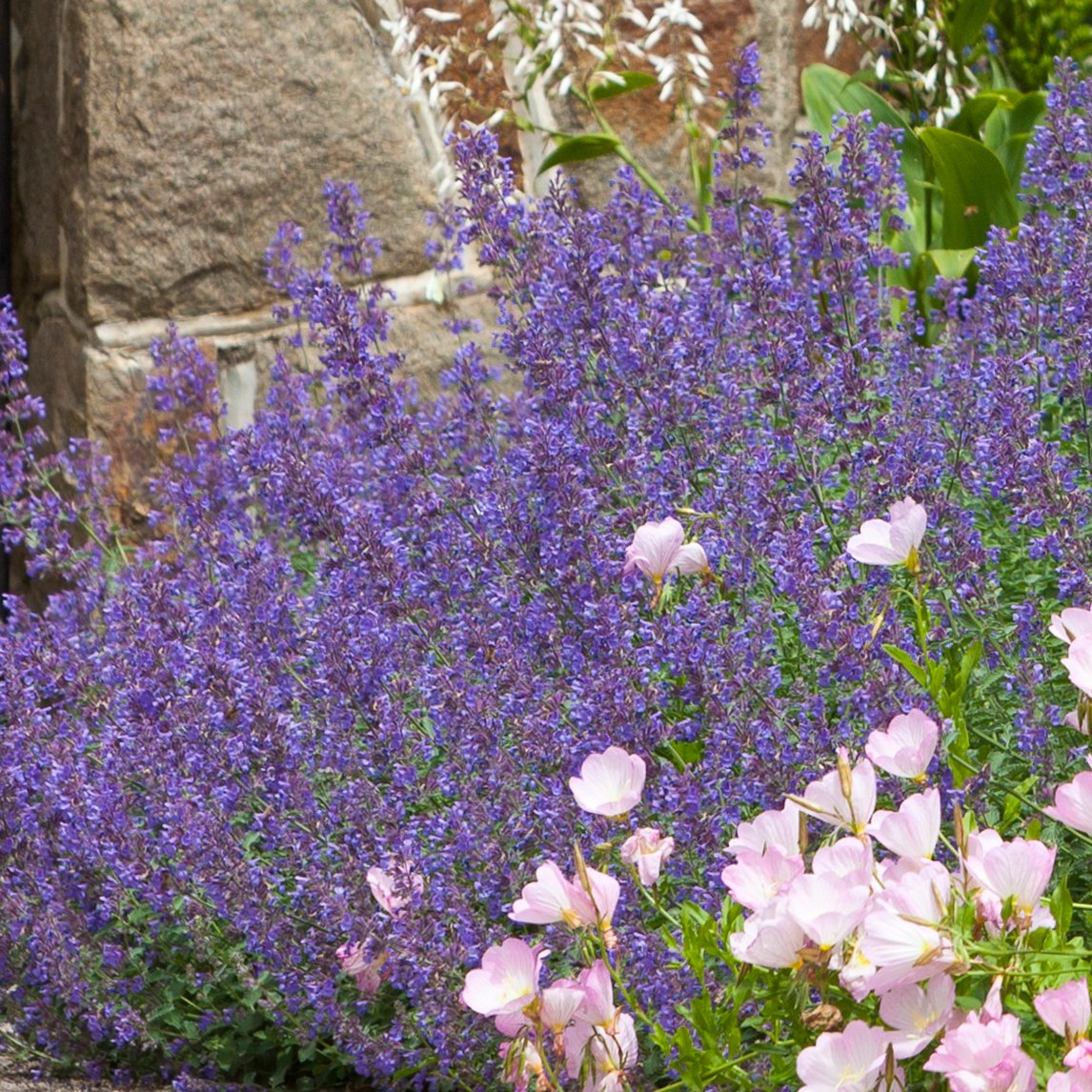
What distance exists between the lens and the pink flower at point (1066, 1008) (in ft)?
4.13

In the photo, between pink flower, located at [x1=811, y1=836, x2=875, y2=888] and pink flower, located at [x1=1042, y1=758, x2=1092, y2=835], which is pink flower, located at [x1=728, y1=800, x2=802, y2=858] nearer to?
pink flower, located at [x1=811, y1=836, x2=875, y2=888]

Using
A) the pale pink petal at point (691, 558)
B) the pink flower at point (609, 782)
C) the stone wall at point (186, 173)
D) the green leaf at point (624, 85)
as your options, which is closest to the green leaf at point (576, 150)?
the green leaf at point (624, 85)

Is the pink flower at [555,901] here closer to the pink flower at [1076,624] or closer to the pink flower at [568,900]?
the pink flower at [568,900]

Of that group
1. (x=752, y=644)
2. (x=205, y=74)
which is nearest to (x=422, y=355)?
(x=205, y=74)


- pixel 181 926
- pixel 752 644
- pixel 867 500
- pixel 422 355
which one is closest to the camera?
pixel 752 644

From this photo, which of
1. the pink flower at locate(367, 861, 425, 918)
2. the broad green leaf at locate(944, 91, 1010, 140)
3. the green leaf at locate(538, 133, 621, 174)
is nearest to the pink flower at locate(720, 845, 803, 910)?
the pink flower at locate(367, 861, 425, 918)

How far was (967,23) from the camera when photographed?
448 centimetres

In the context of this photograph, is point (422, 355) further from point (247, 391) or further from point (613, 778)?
point (613, 778)

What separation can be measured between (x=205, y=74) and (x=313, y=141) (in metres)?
0.32

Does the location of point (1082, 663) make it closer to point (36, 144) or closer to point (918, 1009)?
point (918, 1009)

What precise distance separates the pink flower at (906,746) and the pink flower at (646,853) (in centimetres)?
23

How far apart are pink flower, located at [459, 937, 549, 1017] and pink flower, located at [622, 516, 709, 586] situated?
52cm

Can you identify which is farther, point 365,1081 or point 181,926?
point 365,1081

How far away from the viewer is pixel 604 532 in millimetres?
2383
